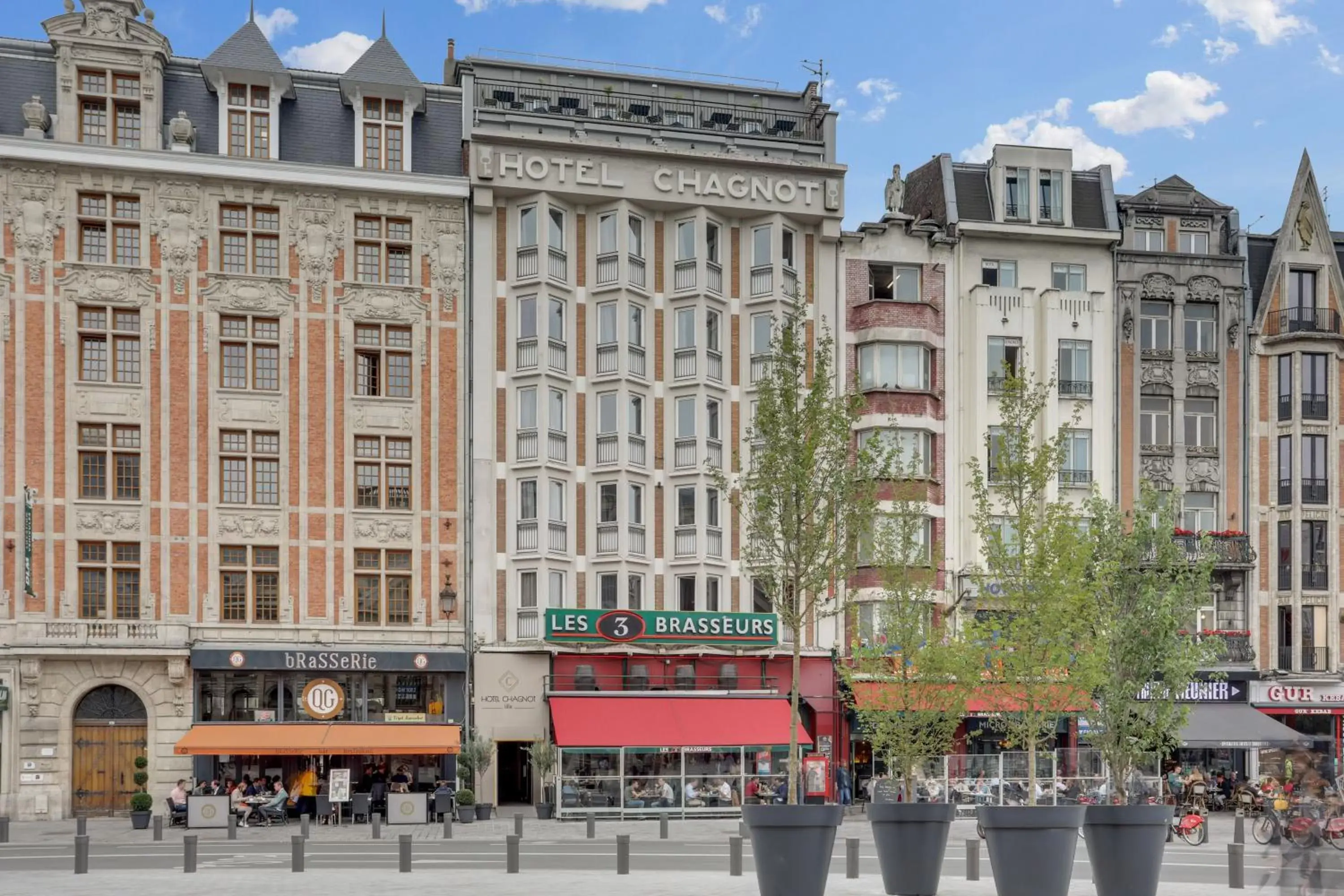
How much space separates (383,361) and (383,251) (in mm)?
3098

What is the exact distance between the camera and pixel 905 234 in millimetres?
54688

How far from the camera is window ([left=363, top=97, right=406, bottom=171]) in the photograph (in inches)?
1996

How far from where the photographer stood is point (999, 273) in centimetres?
5544

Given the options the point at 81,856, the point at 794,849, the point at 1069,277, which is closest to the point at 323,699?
the point at 81,856

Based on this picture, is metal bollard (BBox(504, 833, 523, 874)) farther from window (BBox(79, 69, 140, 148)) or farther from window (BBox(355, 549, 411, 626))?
window (BBox(79, 69, 140, 148))

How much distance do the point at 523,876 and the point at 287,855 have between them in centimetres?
706

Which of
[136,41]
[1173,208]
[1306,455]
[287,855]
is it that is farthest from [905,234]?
[287,855]

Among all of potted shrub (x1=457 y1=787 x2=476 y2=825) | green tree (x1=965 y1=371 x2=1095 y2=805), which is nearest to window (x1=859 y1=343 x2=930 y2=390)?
green tree (x1=965 y1=371 x2=1095 y2=805)

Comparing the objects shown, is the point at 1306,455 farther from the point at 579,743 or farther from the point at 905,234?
the point at 579,743

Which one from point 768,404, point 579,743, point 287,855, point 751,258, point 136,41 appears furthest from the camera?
point 751,258

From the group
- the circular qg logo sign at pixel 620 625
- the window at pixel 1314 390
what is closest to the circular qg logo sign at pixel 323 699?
the circular qg logo sign at pixel 620 625

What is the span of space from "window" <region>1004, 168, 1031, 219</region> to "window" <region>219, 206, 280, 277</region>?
22507 millimetres

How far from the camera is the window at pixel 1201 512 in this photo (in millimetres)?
56000

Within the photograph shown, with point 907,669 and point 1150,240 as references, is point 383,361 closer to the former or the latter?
point 907,669
